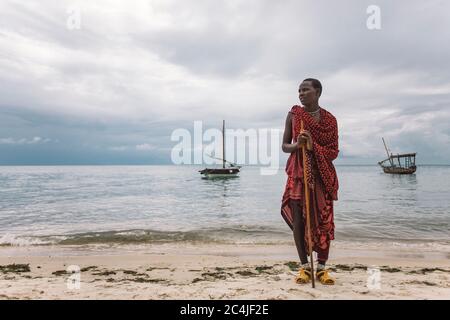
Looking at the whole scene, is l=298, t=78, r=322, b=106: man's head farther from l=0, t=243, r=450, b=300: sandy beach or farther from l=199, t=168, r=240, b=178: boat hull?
l=199, t=168, r=240, b=178: boat hull

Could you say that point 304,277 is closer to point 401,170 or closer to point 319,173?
point 319,173

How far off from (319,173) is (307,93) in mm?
1000

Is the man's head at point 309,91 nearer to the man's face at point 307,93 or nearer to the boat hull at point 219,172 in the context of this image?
the man's face at point 307,93

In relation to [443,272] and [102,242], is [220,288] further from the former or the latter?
[102,242]

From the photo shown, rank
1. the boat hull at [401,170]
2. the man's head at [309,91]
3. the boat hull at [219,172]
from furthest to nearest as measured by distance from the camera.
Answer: the boat hull at [401,170], the boat hull at [219,172], the man's head at [309,91]

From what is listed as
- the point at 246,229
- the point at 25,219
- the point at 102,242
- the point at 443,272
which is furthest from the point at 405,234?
the point at 25,219

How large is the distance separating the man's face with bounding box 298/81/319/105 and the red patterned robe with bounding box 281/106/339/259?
14cm

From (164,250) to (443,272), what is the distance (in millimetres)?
6070

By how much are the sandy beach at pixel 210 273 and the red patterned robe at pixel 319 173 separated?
0.68 meters

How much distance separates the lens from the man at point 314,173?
402 cm

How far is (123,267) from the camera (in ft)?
20.1

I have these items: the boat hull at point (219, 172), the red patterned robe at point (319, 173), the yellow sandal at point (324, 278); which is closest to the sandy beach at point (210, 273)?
the yellow sandal at point (324, 278)

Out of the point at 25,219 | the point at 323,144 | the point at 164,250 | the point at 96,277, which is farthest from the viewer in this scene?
the point at 25,219
